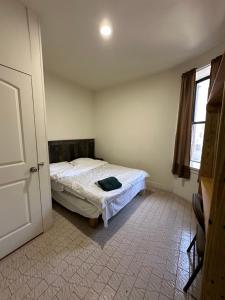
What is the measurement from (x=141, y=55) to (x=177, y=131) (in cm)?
155

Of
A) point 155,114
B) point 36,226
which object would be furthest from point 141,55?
point 36,226

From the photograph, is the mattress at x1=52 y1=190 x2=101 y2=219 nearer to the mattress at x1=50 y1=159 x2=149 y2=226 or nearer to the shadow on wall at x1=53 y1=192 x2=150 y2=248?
the mattress at x1=50 y1=159 x2=149 y2=226

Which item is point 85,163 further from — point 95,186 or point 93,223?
point 93,223

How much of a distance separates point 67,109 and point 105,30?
82.3 inches

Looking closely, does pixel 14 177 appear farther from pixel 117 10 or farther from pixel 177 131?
pixel 177 131

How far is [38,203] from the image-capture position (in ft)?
5.95

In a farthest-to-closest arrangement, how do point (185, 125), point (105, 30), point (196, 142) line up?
point (196, 142), point (185, 125), point (105, 30)

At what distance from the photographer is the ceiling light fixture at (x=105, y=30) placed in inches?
67.6

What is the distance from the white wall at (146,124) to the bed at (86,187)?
27.5 inches

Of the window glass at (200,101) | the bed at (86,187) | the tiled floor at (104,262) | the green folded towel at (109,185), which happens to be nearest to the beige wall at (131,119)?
the window glass at (200,101)

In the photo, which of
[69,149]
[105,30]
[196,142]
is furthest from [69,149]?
[196,142]


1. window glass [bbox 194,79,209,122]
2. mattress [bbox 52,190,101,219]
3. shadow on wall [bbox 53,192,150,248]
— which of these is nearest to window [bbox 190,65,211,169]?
window glass [bbox 194,79,209,122]

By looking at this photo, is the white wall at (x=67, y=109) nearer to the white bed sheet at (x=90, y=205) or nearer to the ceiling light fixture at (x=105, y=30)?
the white bed sheet at (x=90, y=205)

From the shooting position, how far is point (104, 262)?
1.53 m
